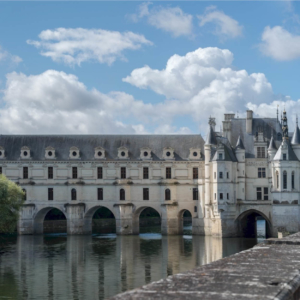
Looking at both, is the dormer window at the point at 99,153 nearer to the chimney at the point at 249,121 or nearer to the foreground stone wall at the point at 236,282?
the chimney at the point at 249,121

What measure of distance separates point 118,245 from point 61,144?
1777 centimetres

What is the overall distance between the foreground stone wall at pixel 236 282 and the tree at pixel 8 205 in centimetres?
3620

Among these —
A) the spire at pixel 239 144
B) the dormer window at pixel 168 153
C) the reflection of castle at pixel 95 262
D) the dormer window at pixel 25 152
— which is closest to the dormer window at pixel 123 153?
the dormer window at pixel 168 153

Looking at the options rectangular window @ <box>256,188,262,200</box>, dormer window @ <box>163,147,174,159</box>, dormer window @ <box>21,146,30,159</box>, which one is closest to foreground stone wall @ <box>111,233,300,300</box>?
rectangular window @ <box>256,188,262,200</box>

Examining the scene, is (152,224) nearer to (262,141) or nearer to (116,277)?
(262,141)

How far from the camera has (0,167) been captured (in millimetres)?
67188

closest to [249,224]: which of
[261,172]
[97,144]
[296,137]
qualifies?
[261,172]

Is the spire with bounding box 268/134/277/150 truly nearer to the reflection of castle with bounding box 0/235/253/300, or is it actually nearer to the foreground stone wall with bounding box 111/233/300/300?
the reflection of castle with bounding box 0/235/253/300

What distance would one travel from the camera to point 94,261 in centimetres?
4403

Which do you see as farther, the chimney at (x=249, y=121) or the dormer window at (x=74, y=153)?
the dormer window at (x=74, y=153)

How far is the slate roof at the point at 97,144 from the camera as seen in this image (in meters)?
67.5

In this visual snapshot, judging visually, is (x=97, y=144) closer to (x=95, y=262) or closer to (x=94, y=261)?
(x=94, y=261)

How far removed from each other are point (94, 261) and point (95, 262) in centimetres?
61

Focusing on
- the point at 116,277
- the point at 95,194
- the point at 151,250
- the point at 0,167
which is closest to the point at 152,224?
the point at 95,194
